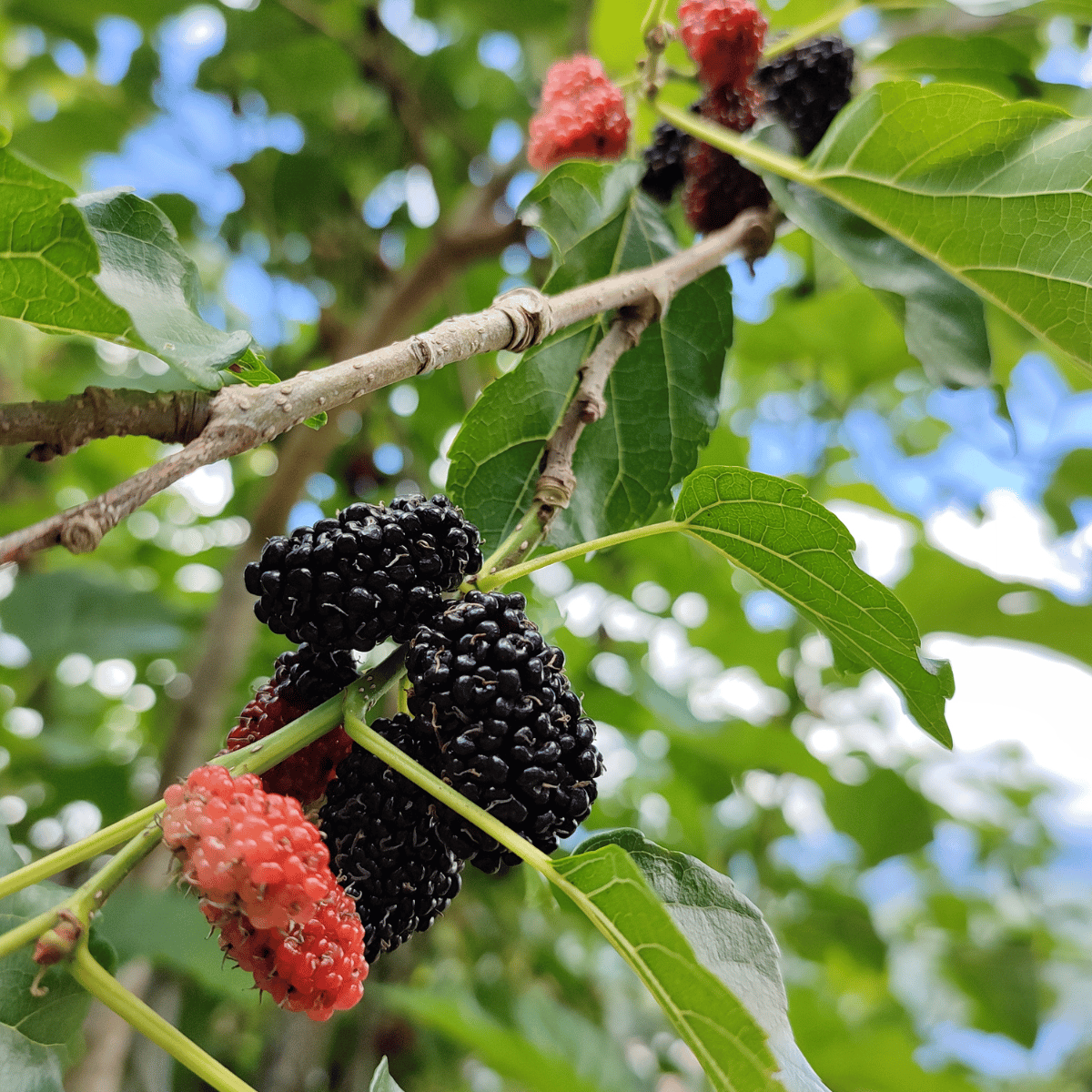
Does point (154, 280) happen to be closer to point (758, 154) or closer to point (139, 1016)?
point (139, 1016)

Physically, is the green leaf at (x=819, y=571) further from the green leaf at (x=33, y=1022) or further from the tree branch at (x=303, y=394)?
the green leaf at (x=33, y=1022)

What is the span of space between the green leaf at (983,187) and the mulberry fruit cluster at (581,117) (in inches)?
9.2

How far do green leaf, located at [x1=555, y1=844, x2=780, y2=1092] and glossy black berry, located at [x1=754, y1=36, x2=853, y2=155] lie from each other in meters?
0.75

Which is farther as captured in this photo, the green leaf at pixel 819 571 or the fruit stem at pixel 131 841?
the green leaf at pixel 819 571

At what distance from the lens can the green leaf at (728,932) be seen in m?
0.42

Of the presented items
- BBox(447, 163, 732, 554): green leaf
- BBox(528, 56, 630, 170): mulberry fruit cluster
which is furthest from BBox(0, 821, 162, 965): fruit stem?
BBox(528, 56, 630, 170): mulberry fruit cluster

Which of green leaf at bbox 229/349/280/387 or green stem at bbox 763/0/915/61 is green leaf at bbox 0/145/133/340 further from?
green stem at bbox 763/0/915/61

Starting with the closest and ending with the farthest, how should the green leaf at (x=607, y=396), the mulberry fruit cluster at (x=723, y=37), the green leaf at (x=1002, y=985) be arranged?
the green leaf at (x=607, y=396) → the mulberry fruit cluster at (x=723, y=37) → the green leaf at (x=1002, y=985)

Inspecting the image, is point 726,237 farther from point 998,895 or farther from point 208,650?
point 998,895

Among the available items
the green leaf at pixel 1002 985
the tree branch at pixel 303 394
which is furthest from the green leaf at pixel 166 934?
the green leaf at pixel 1002 985

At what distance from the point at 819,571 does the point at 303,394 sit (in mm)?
316

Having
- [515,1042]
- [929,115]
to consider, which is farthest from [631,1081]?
[929,115]

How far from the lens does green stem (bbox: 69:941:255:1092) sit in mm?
421

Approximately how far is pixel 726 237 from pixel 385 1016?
4.61 ft
